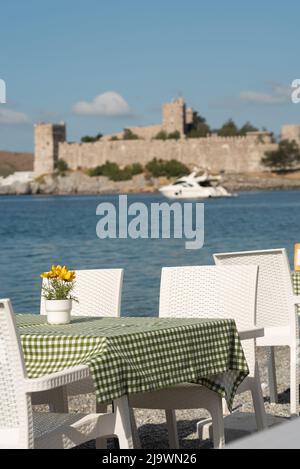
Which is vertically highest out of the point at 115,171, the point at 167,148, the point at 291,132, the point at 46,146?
the point at 291,132

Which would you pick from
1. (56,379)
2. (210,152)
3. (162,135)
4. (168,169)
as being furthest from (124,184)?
(56,379)

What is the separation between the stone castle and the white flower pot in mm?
78111

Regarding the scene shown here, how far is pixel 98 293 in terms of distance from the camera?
3381mm

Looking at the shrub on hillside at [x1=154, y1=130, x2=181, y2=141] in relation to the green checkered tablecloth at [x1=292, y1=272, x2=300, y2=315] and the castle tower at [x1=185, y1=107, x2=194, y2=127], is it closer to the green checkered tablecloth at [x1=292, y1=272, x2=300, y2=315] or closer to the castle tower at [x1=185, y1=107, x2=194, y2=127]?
the castle tower at [x1=185, y1=107, x2=194, y2=127]

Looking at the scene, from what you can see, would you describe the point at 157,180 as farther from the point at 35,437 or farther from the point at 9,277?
the point at 35,437

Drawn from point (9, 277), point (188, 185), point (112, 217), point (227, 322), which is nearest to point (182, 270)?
point (227, 322)

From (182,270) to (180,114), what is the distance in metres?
83.6

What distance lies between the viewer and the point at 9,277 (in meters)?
18.9

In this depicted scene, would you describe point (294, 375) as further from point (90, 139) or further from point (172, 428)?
point (90, 139)

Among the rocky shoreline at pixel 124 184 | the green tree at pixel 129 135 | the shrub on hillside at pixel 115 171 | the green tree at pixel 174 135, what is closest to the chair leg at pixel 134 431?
the rocky shoreline at pixel 124 184

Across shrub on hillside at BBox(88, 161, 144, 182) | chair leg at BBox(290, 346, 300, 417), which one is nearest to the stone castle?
shrub on hillside at BBox(88, 161, 144, 182)

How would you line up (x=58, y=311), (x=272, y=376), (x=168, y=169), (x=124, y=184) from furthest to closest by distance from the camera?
(x=124, y=184), (x=168, y=169), (x=272, y=376), (x=58, y=311)

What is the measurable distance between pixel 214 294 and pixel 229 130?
289 feet

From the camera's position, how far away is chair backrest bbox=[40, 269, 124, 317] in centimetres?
335
